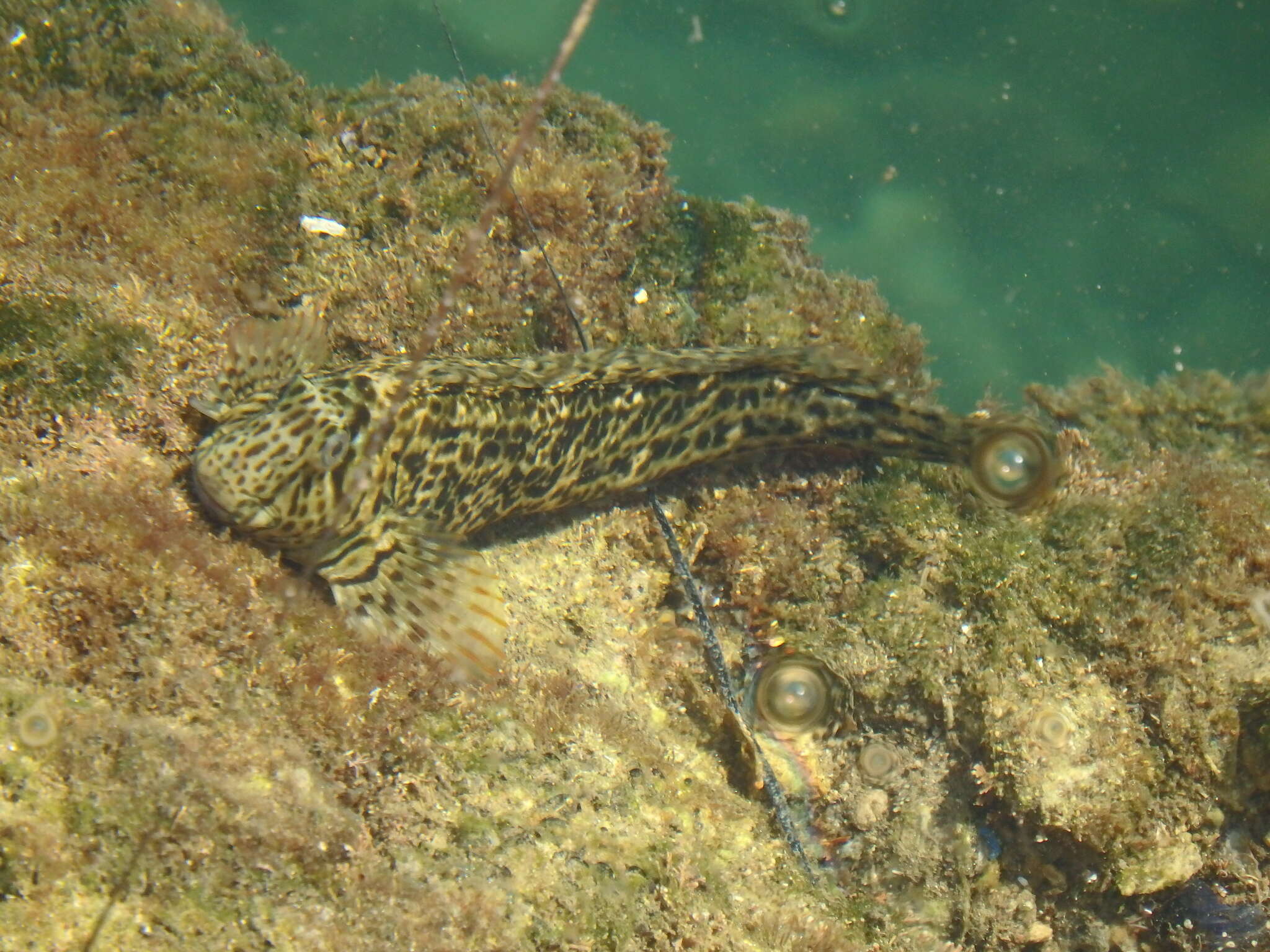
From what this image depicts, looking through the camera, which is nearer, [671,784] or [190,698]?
[190,698]

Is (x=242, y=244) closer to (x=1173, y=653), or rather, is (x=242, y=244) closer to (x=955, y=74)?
(x=1173, y=653)

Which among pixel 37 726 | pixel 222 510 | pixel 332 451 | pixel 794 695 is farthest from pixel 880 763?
pixel 37 726

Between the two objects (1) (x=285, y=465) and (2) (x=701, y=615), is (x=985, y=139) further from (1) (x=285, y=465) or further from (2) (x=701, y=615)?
(1) (x=285, y=465)

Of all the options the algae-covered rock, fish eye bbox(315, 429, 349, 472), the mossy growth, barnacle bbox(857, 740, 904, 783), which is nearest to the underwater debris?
the algae-covered rock

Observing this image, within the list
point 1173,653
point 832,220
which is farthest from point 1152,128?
point 1173,653

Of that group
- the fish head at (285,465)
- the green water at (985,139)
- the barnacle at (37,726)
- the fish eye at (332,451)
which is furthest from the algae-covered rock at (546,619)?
the green water at (985,139)

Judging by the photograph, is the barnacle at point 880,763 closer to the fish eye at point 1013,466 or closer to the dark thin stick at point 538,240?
the fish eye at point 1013,466
